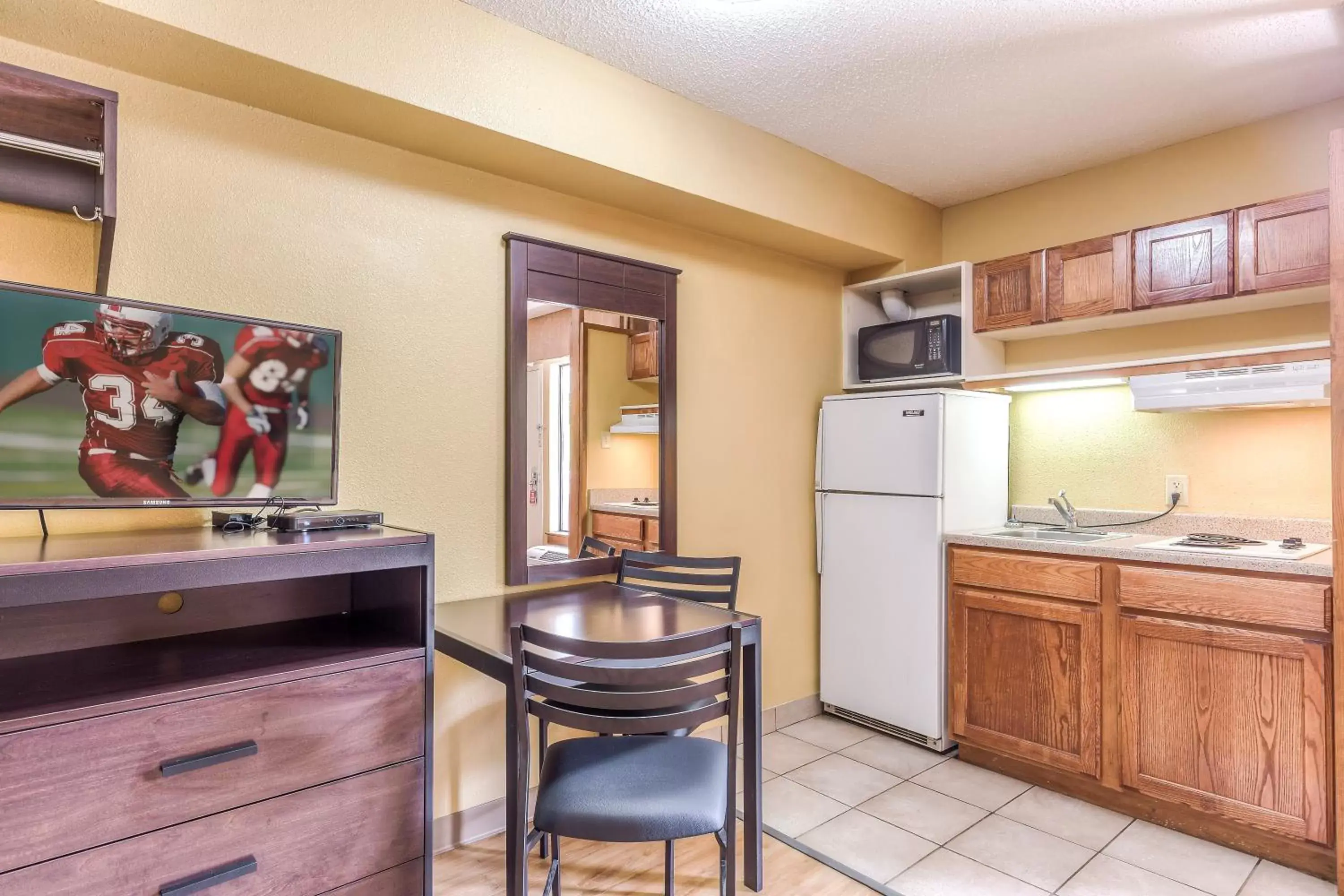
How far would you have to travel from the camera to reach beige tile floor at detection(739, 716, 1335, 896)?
7.05 feet

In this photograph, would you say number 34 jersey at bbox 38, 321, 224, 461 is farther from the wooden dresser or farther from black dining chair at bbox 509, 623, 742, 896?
black dining chair at bbox 509, 623, 742, 896

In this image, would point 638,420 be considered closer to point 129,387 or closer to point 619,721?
point 619,721

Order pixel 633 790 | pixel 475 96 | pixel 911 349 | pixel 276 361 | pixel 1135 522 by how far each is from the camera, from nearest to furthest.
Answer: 1. pixel 633 790
2. pixel 276 361
3. pixel 475 96
4. pixel 1135 522
5. pixel 911 349

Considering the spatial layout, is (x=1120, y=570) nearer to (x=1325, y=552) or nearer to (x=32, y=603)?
(x=1325, y=552)

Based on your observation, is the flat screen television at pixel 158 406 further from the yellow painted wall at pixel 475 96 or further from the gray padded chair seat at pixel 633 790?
the gray padded chair seat at pixel 633 790

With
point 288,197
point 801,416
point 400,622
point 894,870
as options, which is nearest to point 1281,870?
point 894,870

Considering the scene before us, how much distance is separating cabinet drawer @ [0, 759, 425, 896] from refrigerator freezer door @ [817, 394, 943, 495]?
2188 mm

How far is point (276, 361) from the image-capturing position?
1.94 meters

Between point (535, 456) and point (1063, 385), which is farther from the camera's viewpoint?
point (1063, 385)

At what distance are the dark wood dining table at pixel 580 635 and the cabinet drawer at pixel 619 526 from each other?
40 cm

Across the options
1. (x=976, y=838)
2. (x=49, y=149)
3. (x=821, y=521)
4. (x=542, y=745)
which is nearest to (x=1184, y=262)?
(x=821, y=521)

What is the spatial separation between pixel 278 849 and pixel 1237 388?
3.16 m

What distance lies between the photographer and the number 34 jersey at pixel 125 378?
1623 mm

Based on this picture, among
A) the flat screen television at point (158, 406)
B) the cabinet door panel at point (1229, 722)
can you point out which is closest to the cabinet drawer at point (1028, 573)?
the cabinet door panel at point (1229, 722)
